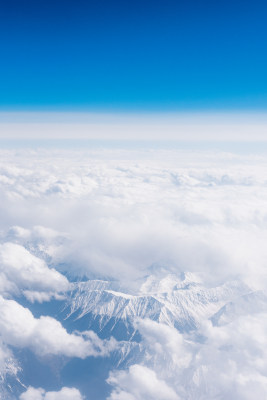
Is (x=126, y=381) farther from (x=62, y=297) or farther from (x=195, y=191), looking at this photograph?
(x=195, y=191)

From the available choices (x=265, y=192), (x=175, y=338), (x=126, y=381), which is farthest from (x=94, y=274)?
(x=265, y=192)

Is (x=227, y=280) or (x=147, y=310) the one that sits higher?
(x=227, y=280)

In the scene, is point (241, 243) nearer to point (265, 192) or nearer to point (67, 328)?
point (67, 328)

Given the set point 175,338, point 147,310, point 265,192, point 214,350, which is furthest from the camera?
point 265,192

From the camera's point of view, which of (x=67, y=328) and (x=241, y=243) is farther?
(x=241, y=243)

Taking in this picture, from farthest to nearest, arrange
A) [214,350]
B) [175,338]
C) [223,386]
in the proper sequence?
[175,338], [214,350], [223,386]

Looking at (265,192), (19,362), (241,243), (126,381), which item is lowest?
(19,362)
